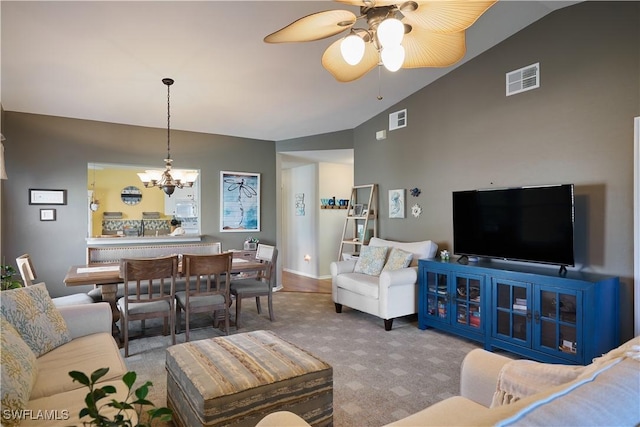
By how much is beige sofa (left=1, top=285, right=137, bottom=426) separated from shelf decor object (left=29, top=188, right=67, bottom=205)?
120 inches

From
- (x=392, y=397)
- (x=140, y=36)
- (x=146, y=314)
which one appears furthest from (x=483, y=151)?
(x=146, y=314)

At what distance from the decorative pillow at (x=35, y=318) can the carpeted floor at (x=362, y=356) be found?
78 centimetres

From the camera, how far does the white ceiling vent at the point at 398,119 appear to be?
5.16 meters

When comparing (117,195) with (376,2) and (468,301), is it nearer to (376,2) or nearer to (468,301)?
(468,301)

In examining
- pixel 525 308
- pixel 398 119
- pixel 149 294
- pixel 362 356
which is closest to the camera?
pixel 525 308

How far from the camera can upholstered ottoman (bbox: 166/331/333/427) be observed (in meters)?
1.83

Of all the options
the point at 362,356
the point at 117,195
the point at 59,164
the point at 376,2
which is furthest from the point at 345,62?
the point at 117,195

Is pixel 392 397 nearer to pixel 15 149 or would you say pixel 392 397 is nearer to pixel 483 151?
pixel 483 151

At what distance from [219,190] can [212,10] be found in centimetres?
365

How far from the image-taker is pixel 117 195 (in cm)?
943

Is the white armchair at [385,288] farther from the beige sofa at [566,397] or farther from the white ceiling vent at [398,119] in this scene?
the beige sofa at [566,397]

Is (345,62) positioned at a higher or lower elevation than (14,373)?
higher

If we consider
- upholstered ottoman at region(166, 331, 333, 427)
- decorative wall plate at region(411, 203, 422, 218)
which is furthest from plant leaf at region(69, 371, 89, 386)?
decorative wall plate at region(411, 203, 422, 218)

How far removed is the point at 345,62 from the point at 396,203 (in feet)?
10.8
